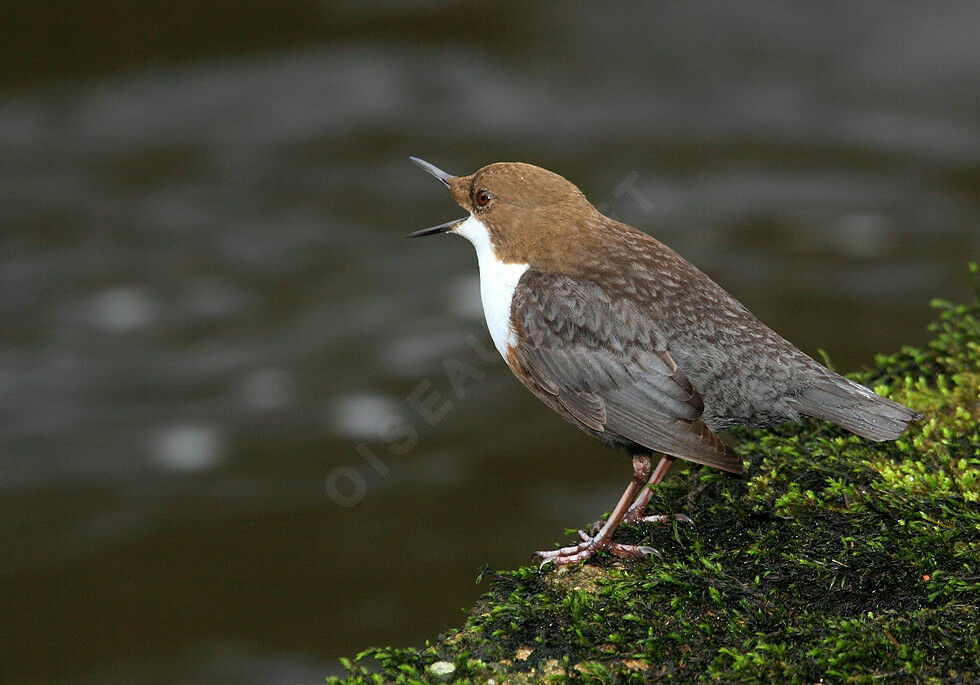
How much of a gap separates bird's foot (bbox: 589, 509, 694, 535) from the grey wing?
0.91 ft

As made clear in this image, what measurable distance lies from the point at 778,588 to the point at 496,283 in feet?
4.63

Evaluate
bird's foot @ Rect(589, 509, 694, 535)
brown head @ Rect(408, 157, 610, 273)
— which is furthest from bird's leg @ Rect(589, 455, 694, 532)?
brown head @ Rect(408, 157, 610, 273)

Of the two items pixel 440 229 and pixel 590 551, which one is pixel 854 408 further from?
pixel 440 229

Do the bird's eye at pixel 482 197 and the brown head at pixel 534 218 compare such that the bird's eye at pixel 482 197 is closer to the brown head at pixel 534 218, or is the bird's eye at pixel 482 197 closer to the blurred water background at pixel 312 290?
the brown head at pixel 534 218

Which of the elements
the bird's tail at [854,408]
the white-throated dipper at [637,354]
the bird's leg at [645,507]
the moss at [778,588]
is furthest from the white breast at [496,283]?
the bird's tail at [854,408]

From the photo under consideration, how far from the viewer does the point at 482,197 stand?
3.89 meters

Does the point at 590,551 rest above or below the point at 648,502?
below

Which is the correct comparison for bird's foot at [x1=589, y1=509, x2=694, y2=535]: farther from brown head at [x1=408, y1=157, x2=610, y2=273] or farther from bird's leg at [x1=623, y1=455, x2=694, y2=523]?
brown head at [x1=408, y1=157, x2=610, y2=273]

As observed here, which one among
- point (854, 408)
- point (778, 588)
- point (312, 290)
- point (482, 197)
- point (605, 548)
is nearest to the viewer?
point (778, 588)

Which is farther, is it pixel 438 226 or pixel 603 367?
pixel 438 226

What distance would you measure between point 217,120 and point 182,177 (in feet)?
2.26

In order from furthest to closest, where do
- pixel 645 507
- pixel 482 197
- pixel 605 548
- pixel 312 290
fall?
1. pixel 312 290
2. pixel 482 197
3. pixel 645 507
4. pixel 605 548

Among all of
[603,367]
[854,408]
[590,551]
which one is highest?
[854,408]

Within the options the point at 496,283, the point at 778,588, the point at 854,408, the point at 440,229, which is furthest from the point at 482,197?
the point at 778,588
